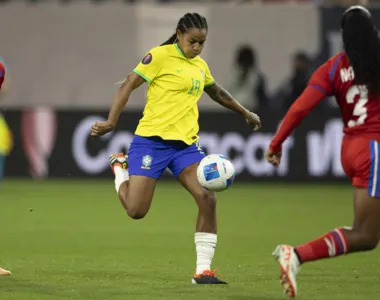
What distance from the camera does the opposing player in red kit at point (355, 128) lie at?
7883 mm

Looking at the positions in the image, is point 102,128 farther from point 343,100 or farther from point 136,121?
point 136,121

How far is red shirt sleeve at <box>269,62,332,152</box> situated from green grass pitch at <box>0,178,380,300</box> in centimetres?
131

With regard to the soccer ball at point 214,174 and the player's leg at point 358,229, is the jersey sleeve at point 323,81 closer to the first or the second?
the player's leg at point 358,229

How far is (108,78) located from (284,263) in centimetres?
1505

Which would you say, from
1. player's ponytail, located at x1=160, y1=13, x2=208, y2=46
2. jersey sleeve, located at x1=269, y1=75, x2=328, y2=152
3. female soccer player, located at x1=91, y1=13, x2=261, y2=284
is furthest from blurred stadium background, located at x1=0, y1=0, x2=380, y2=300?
jersey sleeve, located at x1=269, y1=75, x2=328, y2=152

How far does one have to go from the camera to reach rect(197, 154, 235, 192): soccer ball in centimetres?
913

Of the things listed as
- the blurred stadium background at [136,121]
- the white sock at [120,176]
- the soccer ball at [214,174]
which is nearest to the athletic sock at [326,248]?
the soccer ball at [214,174]

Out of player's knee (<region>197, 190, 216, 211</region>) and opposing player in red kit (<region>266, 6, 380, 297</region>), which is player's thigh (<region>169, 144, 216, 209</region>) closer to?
player's knee (<region>197, 190, 216, 211</region>)

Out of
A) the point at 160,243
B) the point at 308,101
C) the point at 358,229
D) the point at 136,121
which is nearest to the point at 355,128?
the point at 308,101

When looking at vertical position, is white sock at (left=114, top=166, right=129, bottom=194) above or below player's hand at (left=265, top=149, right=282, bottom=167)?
below

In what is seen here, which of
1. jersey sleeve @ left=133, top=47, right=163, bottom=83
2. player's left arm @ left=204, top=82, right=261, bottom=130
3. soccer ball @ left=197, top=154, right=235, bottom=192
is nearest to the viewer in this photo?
soccer ball @ left=197, top=154, right=235, bottom=192

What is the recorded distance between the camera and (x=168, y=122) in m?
9.52

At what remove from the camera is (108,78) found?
73.8ft

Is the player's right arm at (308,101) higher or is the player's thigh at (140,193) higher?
the player's right arm at (308,101)
